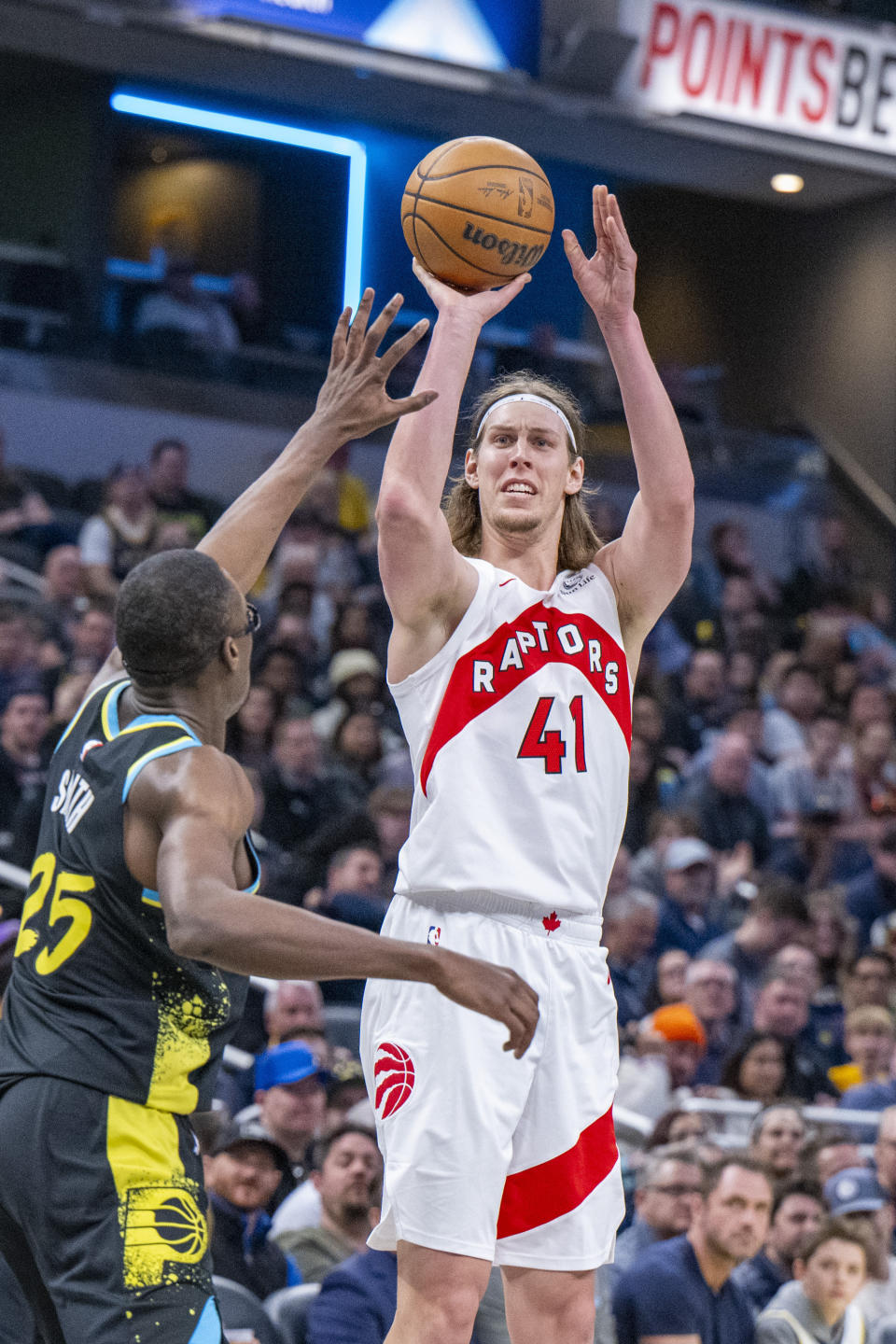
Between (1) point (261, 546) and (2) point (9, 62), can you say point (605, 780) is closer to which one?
(1) point (261, 546)

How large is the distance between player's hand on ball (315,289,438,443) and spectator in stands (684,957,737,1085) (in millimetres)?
4828

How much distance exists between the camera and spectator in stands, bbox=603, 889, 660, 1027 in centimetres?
782

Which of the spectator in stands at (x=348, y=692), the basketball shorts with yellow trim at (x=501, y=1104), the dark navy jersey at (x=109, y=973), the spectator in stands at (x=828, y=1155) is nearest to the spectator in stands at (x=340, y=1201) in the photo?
the spectator in stands at (x=828, y=1155)

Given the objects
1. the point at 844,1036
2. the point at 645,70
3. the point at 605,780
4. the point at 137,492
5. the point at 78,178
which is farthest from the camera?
the point at 78,178

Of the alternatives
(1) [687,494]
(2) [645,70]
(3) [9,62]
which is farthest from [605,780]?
(3) [9,62]

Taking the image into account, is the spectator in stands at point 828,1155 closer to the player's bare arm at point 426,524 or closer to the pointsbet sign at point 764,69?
the player's bare arm at point 426,524

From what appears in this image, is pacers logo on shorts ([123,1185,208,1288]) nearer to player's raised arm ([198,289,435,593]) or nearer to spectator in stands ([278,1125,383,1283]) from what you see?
player's raised arm ([198,289,435,593])

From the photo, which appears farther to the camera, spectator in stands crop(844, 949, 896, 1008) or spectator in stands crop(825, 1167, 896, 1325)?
spectator in stands crop(844, 949, 896, 1008)

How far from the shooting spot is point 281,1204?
578cm

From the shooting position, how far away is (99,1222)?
2.68 metres

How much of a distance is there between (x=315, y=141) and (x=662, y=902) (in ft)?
37.4

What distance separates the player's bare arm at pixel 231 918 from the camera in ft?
8.24

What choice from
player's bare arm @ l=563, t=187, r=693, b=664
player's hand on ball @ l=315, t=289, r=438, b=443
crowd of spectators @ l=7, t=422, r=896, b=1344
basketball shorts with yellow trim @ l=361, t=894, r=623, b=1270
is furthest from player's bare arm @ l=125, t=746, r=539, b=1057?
crowd of spectators @ l=7, t=422, r=896, b=1344

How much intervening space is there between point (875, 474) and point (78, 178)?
27.4ft
